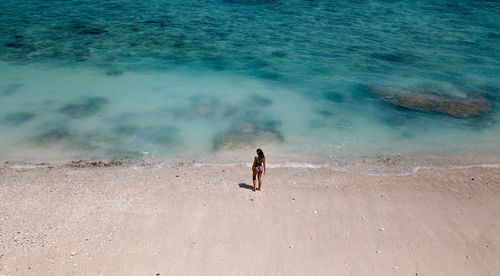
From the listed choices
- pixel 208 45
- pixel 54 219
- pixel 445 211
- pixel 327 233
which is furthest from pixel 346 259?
pixel 208 45

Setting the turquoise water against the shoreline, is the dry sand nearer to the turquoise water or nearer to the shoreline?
the shoreline

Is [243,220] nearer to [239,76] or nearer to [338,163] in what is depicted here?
[338,163]

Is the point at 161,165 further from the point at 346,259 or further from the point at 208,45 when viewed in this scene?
the point at 208,45

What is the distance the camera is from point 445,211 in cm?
1135

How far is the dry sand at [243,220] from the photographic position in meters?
9.30

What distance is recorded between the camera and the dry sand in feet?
30.5

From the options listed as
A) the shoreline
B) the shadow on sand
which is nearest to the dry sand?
the shadow on sand

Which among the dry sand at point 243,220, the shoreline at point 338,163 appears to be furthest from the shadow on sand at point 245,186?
the shoreline at point 338,163

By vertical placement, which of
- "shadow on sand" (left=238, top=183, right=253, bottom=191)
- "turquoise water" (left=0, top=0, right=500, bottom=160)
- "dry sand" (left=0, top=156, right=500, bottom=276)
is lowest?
"dry sand" (left=0, top=156, right=500, bottom=276)

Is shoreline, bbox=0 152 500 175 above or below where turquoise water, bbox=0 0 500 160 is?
below

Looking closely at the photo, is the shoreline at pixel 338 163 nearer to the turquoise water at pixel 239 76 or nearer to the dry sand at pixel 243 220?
the dry sand at pixel 243 220

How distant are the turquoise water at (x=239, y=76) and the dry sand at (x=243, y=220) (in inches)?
75.0

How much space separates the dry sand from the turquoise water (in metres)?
1.91

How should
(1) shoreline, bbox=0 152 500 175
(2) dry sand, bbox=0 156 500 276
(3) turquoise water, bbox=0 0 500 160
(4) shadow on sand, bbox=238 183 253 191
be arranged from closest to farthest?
(2) dry sand, bbox=0 156 500 276 → (4) shadow on sand, bbox=238 183 253 191 → (1) shoreline, bbox=0 152 500 175 → (3) turquoise water, bbox=0 0 500 160
